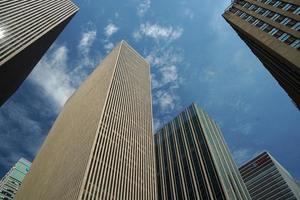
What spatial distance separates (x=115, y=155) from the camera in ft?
242

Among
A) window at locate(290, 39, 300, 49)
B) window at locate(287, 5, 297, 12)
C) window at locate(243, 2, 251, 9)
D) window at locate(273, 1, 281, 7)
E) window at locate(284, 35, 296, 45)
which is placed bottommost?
window at locate(290, 39, 300, 49)

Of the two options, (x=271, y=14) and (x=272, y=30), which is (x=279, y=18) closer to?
(x=272, y=30)

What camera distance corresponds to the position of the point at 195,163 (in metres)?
99.2

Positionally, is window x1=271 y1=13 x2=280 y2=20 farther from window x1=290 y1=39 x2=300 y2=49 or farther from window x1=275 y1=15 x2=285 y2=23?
window x1=290 y1=39 x2=300 y2=49

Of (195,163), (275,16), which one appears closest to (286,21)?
(275,16)

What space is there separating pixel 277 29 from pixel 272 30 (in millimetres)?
1159

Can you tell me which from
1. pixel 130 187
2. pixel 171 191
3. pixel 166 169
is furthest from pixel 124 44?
pixel 130 187

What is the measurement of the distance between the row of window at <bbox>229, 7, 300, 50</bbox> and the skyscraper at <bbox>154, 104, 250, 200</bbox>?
55.3 m

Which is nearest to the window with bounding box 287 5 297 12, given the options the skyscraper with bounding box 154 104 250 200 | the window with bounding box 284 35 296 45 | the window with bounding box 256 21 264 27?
the window with bounding box 256 21 264 27

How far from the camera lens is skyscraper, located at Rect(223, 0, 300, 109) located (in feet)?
109

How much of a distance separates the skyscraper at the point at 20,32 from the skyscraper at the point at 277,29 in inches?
2162

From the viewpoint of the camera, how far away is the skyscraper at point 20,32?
63188mm

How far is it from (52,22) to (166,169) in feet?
259

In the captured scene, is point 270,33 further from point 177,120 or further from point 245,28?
point 177,120
